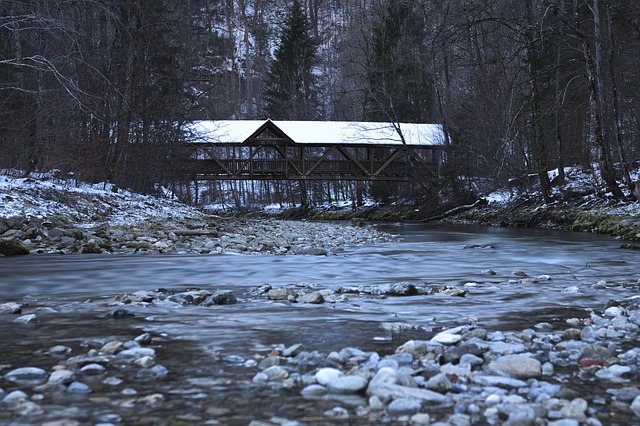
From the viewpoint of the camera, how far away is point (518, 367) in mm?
2668

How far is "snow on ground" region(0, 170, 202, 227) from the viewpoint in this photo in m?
12.3

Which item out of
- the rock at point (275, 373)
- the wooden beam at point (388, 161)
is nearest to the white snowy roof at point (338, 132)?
the wooden beam at point (388, 161)

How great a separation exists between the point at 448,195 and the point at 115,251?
73.0 feet

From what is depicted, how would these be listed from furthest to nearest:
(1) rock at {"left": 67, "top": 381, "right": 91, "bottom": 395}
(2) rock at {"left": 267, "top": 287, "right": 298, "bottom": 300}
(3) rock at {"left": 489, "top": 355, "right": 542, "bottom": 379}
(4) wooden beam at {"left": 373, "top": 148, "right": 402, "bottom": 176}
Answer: (4) wooden beam at {"left": 373, "top": 148, "right": 402, "bottom": 176}
(2) rock at {"left": 267, "top": 287, "right": 298, "bottom": 300}
(3) rock at {"left": 489, "top": 355, "right": 542, "bottom": 379}
(1) rock at {"left": 67, "top": 381, "right": 91, "bottom": 395}

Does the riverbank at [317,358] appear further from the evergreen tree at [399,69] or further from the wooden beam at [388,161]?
the evergreen tree at [399,69]

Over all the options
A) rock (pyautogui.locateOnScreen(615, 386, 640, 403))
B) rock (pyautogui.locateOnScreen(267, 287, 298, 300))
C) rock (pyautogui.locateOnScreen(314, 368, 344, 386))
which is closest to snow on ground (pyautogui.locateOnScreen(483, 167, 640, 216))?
rock (pyautogui.locateOnScreen(267, 287, 298, 300))

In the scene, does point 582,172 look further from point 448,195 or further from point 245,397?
point 245,397

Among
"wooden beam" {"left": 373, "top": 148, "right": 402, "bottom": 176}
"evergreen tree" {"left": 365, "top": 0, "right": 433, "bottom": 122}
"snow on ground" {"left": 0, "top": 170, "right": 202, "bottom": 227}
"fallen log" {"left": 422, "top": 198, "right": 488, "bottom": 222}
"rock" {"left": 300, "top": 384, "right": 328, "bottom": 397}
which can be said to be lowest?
"fallen log" {"left": 422, "top": 198, "right": 488, "bottom": 222}

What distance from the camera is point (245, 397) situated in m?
2.40

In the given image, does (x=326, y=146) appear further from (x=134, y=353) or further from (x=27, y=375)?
(x=27, y=375)

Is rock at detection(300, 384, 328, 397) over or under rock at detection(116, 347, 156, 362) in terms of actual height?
under

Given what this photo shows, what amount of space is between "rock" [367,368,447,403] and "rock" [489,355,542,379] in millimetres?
477

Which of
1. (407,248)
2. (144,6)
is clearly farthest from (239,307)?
(144,6)

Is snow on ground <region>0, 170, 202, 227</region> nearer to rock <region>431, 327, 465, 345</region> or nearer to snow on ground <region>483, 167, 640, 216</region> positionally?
rock <region>431, 327, 465, 345</region>
